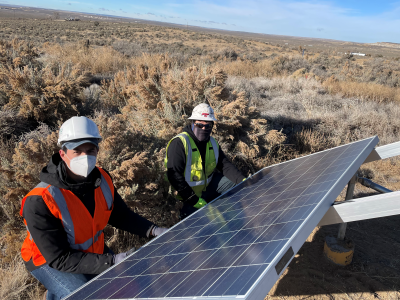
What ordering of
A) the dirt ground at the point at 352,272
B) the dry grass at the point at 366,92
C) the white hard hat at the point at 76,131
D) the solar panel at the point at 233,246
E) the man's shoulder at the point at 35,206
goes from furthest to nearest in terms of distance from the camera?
the dry grass at the point at 366,92
the dirt ground at the point at 352,272
the white hard hat at the point at 76,131
the man's shoulder at the point at 35,206
the solar panel at the point at 233,246

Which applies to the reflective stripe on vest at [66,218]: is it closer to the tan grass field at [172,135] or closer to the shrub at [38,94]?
the tan grass field at [172,135]

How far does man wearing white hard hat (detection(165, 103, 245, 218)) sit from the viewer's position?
14.2ft

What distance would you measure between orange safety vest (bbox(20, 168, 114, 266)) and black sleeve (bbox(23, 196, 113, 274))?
6cm

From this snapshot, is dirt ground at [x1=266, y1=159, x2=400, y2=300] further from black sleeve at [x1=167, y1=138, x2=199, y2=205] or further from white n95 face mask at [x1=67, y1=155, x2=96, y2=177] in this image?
white n95 face mask at [x1=67, y1=155, x2=96, y2=177]

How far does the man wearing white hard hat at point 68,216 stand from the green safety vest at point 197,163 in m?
1.77

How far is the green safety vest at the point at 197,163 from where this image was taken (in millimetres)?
4426

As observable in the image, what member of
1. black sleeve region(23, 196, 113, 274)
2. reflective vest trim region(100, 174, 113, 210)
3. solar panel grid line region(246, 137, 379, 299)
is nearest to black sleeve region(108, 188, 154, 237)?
reflective vest trim region(100, 174, 113, 210)

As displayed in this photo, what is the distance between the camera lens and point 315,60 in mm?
25922

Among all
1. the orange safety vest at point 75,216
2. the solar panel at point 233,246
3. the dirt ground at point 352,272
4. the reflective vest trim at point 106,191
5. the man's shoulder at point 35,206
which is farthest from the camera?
the dirt ground at point 352,272

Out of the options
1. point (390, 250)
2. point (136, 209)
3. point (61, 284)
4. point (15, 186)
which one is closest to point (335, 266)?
point (390, 250)

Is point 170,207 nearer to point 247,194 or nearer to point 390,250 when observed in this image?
point 247,194

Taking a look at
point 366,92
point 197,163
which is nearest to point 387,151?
point 197,163

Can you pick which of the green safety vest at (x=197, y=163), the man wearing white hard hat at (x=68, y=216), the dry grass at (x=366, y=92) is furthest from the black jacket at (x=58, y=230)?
the dry grass at (x=366, y=92)

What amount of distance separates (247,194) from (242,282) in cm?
187
